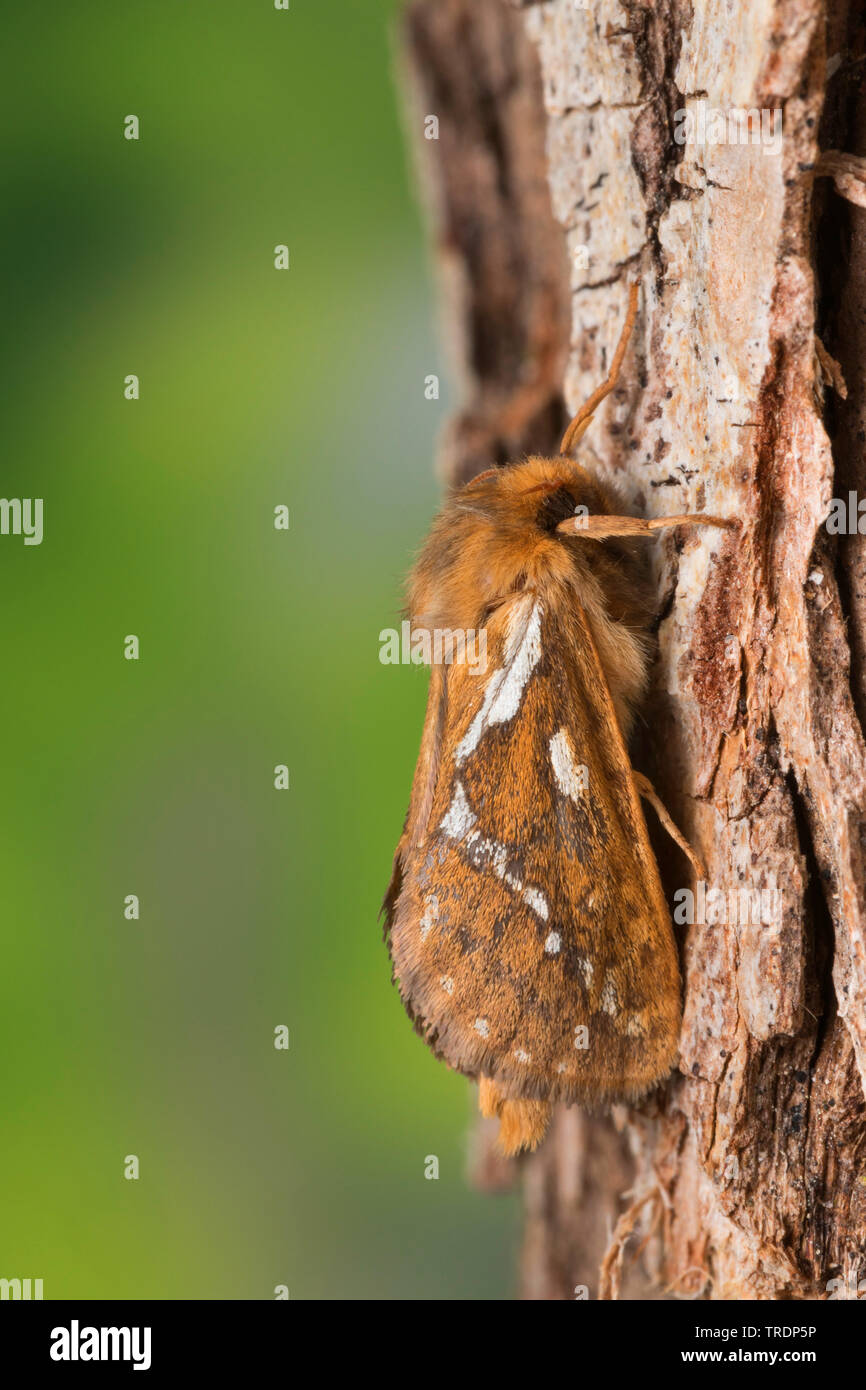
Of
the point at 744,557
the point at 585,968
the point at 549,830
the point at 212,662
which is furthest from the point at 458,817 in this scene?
the point at 212,662

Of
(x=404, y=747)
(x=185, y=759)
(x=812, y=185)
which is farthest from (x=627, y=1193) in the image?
(x=812, y=185)

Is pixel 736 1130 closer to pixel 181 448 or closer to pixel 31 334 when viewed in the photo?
pixel 181 448

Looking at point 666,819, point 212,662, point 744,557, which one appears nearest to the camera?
point 744,557

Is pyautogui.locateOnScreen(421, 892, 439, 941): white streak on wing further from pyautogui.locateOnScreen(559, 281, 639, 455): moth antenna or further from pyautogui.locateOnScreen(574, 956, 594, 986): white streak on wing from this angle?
pyautogui.locateOnScreen(559, 281, 639, 455): moth antenna

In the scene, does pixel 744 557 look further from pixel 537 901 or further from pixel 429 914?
pixel 429 914

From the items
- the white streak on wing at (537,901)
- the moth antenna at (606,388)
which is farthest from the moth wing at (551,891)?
the moth antenna at (606,388)

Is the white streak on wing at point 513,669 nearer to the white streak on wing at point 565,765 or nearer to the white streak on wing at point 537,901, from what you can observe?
the white streak on wing at point 565,765
